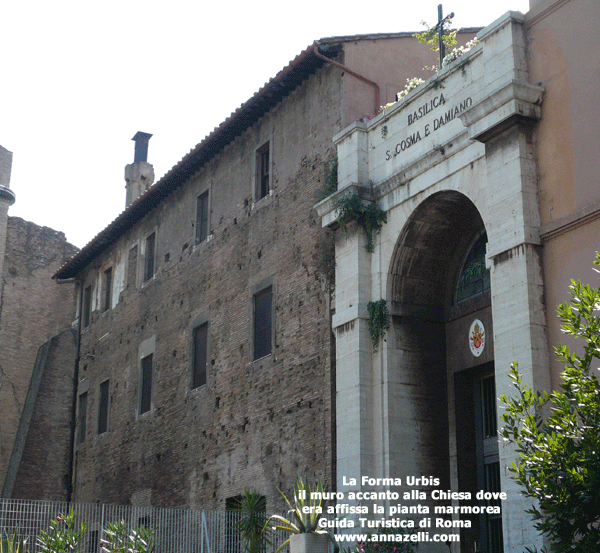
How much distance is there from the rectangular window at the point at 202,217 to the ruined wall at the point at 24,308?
29.9ft

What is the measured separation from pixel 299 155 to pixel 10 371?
1516 cm

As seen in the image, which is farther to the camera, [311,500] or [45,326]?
[45,326]

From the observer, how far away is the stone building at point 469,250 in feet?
39.4

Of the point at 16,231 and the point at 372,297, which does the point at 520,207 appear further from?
the point at 16,231

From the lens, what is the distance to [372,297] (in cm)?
1548

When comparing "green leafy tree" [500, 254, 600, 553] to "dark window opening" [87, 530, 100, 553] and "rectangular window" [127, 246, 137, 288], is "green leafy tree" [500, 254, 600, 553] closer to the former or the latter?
"dark window opening" [87, 530, 100, 553]

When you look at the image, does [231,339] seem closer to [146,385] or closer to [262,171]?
[262,171]

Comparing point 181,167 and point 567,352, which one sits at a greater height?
point 181,167

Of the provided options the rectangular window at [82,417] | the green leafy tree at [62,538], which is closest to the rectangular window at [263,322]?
the green leafy tree at [62,538]

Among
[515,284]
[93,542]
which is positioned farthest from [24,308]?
[515,284]

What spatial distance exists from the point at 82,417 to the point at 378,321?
14497mm

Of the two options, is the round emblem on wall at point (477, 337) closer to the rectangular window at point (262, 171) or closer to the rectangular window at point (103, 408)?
the rectangular window at point (262, 171)

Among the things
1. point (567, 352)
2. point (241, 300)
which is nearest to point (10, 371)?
point (241, 300)

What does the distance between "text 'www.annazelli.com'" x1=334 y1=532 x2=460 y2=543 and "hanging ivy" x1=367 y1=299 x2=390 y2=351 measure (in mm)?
2790
